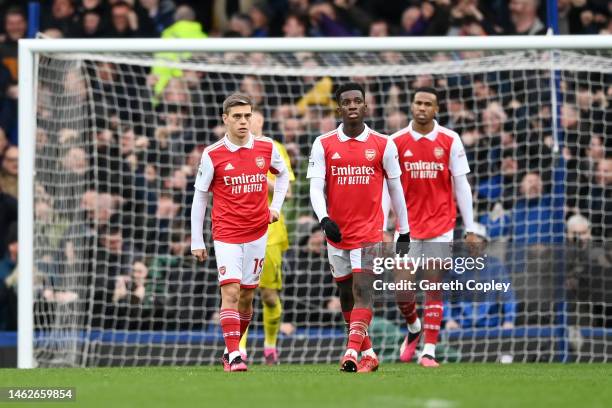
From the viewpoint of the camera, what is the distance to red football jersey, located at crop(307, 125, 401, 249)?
10.4m

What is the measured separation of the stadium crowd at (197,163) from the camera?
1380cm

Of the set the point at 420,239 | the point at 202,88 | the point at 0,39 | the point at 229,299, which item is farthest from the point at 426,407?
the point at 0,39

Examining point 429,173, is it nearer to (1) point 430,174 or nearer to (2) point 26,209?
(1) point 430,174

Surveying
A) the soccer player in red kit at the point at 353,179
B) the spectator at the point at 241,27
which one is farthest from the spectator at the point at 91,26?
the soccer player in red kit at the point at 353,179

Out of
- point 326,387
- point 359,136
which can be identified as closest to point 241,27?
point 359,136

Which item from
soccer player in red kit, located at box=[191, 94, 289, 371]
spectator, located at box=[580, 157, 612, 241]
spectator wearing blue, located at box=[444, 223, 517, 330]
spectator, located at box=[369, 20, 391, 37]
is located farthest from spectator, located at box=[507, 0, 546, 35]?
soccer player in red kit, located at box=[191, 94, 289, 371]

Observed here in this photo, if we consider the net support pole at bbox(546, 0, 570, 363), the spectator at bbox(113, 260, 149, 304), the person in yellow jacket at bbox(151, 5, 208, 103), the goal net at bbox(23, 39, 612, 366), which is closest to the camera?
the net support pole at bbox(546, 0, 570, 363)

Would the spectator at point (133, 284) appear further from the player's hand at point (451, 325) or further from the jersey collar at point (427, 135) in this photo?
the jersey collar at point (427, 135)

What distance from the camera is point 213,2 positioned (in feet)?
58.1

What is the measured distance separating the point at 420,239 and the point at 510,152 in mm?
2911

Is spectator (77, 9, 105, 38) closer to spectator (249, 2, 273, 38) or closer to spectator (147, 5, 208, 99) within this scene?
spectator (147, 5, 208, 99)

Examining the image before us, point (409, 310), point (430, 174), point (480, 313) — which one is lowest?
point (480, 313)

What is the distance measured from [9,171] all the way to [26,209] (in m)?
2.54

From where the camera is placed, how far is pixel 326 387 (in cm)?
848
